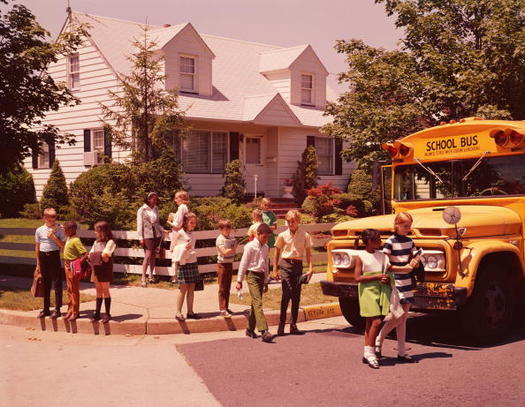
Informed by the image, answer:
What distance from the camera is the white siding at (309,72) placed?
27.8 m

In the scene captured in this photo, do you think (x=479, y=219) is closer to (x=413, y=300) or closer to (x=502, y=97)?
(x=413, y=300)

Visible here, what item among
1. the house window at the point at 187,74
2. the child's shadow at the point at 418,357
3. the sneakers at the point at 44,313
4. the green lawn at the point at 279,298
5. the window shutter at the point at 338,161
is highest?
the house window at the point at 187,74

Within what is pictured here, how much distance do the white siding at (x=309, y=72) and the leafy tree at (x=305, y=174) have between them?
286 centimetres

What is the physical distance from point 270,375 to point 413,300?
1.78 metres

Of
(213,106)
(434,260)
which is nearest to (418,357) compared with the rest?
(434,260)

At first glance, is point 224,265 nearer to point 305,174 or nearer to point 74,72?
point 74,72

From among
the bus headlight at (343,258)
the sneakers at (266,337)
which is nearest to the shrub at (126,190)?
the sneakers at (266,337)

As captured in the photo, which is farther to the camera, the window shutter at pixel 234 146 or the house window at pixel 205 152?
the window shutter at pixel 234 146

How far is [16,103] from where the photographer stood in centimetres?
1233

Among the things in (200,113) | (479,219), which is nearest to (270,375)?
(479,219)

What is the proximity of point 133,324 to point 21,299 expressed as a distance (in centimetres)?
273

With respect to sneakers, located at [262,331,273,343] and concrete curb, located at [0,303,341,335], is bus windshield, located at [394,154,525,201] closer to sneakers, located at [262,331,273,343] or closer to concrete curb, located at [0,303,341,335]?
concrete curb, located at [0,303,341,335]

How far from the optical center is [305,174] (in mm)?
25906

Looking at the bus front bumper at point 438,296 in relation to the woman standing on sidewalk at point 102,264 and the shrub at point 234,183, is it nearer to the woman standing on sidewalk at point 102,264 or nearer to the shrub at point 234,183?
the woman standing on sidewalk at point 102,264
